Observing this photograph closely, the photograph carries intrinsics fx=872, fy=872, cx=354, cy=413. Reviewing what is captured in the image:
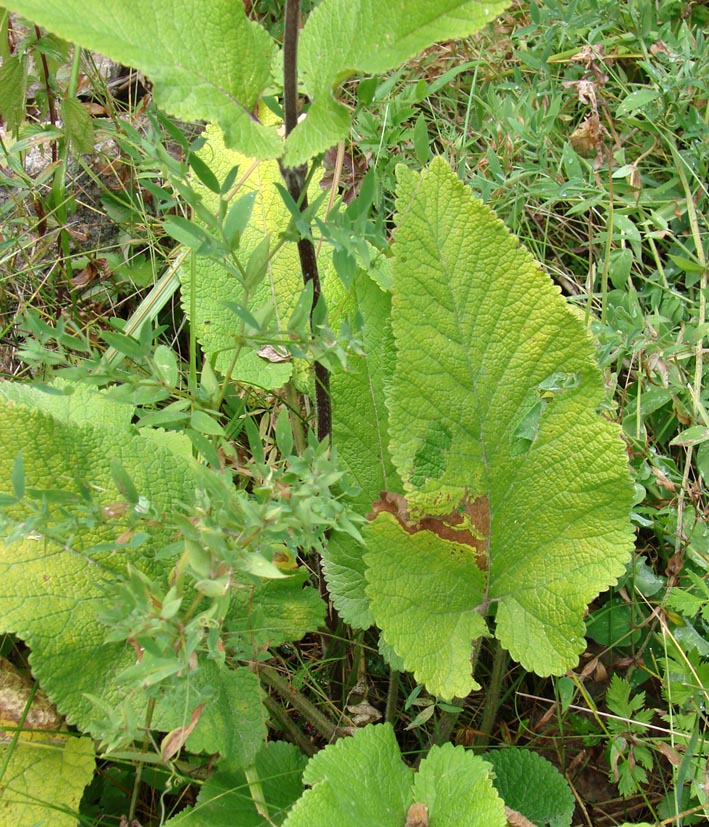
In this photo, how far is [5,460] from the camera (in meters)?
1.27

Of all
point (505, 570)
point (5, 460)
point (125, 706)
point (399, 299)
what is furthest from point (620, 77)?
point (125, 706)

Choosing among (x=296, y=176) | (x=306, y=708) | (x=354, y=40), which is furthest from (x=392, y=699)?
(x=354, y=40)

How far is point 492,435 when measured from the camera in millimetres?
1354

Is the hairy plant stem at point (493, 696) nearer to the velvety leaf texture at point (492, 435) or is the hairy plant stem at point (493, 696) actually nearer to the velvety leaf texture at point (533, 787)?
the velvety leaf texture at point (533, 787)

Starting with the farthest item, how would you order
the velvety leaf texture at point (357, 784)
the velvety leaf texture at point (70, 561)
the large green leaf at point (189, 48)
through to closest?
the velvety leaf texture at point (70, 561) < the velvety leaf texture at point (357, 784) < the large green leaf at point (189, 48)

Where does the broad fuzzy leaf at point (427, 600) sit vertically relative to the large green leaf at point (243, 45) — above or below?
below

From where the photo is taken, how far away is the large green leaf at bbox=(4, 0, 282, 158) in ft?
2.92

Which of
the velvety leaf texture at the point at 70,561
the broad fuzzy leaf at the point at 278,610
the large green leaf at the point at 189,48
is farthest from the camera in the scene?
the broad fuzzy leaf at the point at 278,610

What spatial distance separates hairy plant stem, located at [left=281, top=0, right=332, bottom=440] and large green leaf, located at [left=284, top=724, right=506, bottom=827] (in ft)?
1.57

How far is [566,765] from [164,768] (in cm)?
72

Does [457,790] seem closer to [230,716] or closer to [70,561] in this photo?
[230,716]

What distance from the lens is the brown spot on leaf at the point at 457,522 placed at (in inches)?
53.4

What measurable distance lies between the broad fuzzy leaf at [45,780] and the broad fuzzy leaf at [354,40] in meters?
1.01

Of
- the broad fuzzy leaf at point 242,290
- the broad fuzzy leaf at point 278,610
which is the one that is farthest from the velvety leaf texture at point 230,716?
the broad fuzzy leaf at point 242,290
